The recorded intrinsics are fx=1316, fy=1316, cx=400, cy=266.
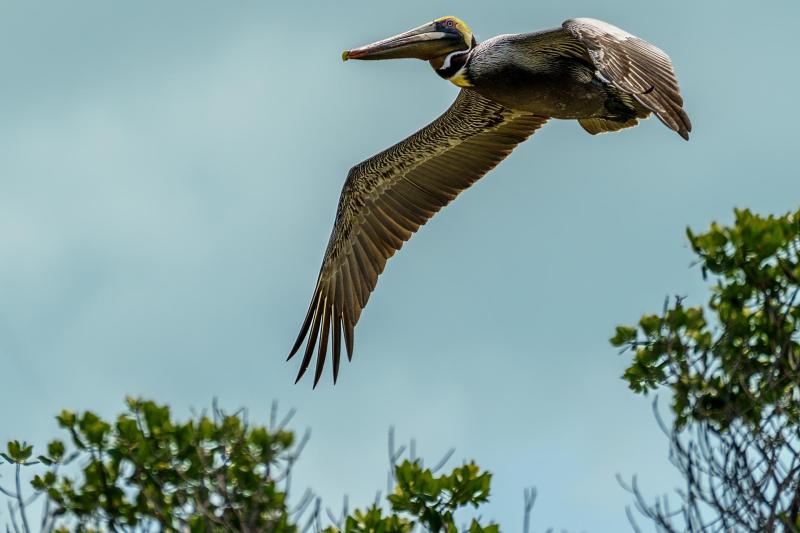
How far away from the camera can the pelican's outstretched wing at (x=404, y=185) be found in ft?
45.5

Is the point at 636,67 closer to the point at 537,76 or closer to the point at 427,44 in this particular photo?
the point at 537,76

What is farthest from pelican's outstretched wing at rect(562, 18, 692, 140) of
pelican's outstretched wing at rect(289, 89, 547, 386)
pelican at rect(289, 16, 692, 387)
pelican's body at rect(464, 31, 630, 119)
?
pelican's outstretched wing at rect(289, 89, 547, 386)

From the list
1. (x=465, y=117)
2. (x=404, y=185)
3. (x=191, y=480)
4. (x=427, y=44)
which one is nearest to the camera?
(x=191, y=480)

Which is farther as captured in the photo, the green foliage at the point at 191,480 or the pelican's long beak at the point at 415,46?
the pelican's long beak at the point at 415,46

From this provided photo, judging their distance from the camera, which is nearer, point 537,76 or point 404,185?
point 537,76

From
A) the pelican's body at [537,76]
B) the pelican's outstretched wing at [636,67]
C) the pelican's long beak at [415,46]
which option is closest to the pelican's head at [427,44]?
the pelican's long beak at [415,46]

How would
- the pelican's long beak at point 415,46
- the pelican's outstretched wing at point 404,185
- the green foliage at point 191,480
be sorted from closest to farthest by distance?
the green foliage at point 191,480, the pelican's long beak at point 415,46, the pelican's outstretched wing at point 404,185

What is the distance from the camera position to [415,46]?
1266 centimetres

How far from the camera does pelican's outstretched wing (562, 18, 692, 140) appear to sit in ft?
30.2

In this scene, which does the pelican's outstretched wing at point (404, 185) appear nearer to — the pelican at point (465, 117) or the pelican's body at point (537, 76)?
the pelican at point (465, 117)

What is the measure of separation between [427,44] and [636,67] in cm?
337

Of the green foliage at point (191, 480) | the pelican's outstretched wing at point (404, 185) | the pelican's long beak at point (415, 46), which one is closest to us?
the green foliage at point (191, 480)

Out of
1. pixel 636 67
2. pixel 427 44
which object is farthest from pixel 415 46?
pixel 636 67

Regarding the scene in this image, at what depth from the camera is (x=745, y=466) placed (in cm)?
803
